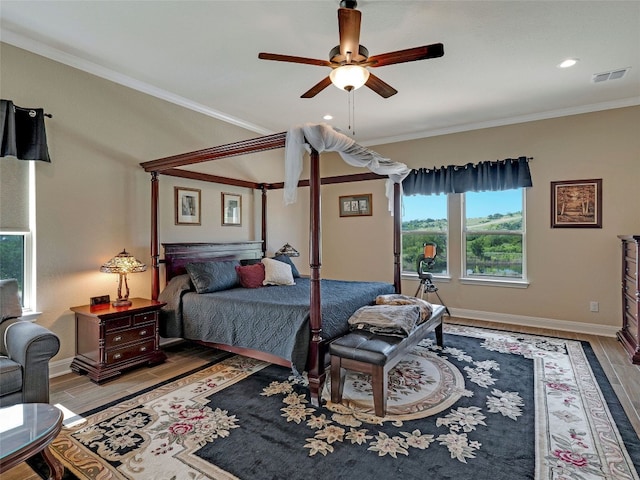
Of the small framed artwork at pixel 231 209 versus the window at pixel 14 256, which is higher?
the small framed artwork at pixel 231 209

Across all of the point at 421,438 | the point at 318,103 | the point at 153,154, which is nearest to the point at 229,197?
the point at 153,154

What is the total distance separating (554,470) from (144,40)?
4160mm

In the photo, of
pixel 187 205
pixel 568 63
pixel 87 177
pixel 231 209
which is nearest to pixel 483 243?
pixel 568 63

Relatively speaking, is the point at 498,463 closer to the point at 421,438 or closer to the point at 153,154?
the point at 421,438

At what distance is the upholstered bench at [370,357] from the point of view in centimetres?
242


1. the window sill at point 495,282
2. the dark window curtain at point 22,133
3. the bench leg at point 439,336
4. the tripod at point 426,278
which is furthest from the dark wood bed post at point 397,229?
the dark window curtain at point 22,133

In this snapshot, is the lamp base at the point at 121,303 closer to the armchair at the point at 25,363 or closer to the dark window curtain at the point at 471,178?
the armchair at the point at 25,363

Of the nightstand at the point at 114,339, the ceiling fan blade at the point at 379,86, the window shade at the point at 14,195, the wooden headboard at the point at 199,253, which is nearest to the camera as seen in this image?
the ceiling fan blade at the point at 379,86

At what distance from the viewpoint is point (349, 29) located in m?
2.13

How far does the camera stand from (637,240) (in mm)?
3451

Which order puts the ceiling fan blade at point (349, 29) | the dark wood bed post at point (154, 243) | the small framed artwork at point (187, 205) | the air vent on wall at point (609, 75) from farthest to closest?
the small framed artwork at point (187, 205) < the dark wood bed post at point (154, 243) < the air vent on wall at point (609, 75) < the ceiling fan blade at point (349, 29)

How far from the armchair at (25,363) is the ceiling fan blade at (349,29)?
2.70m

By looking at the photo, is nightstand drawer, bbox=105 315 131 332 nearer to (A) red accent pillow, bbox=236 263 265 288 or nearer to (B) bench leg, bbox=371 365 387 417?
(A) red accent pillow, bbox=236 263 265 288

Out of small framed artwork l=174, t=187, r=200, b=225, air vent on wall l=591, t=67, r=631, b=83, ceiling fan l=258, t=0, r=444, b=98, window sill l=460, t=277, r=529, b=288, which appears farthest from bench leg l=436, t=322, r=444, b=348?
small framed artwork l=174, t=187, r=200, b=225
